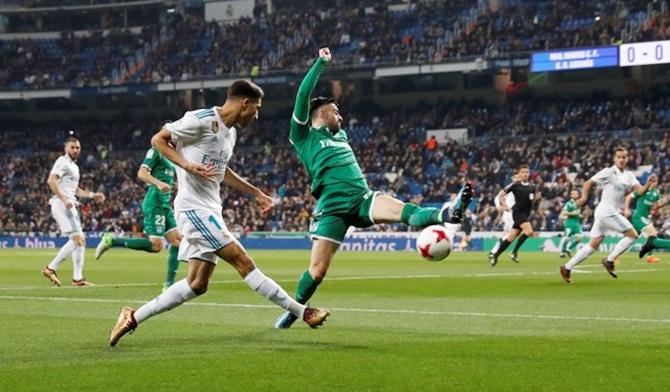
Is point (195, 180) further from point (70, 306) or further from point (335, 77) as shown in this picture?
point (335, 77)

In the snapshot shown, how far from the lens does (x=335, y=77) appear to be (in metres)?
65.2

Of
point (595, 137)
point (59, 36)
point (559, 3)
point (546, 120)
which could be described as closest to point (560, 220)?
point (595, 137)

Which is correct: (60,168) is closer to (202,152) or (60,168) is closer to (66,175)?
(66,175)

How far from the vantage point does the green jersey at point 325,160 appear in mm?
12508

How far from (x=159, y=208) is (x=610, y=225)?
8.61 meters

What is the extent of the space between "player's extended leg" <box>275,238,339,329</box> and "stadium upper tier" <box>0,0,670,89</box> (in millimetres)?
44297

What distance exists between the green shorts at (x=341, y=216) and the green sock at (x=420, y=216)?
0.75 m

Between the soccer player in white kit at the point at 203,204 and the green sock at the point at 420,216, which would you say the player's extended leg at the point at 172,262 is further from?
the soccer player in white kit at the point at 203,204

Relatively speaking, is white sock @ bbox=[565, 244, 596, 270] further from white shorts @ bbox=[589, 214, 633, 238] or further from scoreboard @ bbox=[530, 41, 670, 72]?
scoreboard @ bbox=[530, 41, 670, 72]

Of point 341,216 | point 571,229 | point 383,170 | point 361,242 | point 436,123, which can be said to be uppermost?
point 436,123

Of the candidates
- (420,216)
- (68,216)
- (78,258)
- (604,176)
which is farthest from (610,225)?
(420,216)

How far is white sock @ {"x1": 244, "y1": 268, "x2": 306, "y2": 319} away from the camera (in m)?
10.9

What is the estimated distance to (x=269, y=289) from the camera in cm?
1098

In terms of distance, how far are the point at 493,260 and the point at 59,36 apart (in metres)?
56.5
